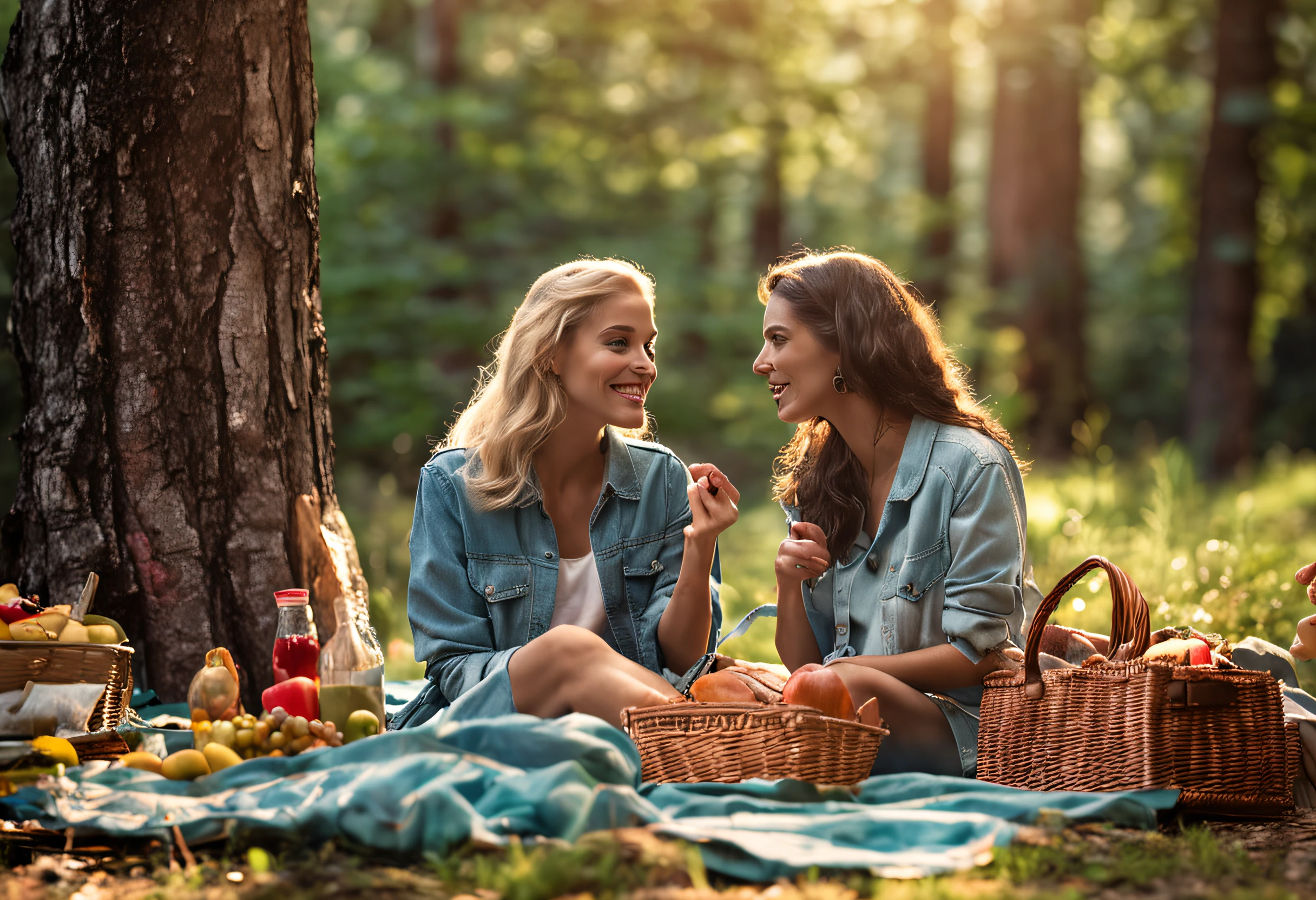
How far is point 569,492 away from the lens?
4016mm

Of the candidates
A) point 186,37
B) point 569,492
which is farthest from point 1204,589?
point 186,37

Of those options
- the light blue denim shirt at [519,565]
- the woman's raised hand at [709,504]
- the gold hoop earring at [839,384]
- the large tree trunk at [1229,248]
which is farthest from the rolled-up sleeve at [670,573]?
the large tree trunk at [1229,248]

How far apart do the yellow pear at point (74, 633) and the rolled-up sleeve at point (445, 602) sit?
90 centimetres

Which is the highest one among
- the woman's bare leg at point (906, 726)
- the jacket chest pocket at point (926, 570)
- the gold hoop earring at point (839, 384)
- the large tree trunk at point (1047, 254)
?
the large tree trunk at point (1047, 254)

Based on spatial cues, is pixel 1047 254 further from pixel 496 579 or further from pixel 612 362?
pixel 496 579

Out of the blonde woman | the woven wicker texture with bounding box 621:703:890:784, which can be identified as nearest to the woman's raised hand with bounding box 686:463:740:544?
the blonde woman

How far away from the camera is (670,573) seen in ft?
13.0

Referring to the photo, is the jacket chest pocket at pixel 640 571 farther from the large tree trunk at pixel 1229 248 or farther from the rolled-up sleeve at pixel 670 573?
the large tree trunk at pixel 1229 248

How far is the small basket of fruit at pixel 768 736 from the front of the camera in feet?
9.49

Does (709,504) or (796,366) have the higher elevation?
(796,366)

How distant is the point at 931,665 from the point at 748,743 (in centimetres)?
71

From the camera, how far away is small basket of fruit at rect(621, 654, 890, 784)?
2.89m

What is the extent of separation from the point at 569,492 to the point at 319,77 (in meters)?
8.09

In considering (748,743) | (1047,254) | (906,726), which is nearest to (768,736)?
(748,743)
